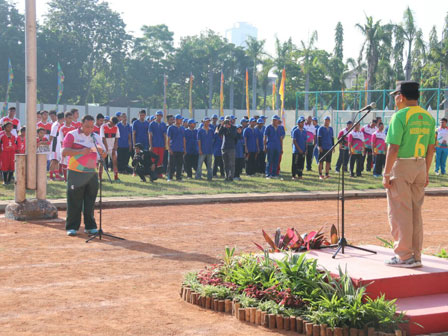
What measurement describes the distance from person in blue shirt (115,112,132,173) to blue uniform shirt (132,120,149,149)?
0.37 metres

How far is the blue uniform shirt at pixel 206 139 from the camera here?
62.5ft

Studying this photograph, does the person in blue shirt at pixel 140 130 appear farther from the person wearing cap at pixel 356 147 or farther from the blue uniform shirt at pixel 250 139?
the person wearing cap at pixel 356 147

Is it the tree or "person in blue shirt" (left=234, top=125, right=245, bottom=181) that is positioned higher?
the tree

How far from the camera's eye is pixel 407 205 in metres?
6.57

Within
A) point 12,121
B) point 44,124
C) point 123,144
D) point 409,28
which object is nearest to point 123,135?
point 123,144

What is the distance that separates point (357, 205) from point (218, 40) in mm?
71418

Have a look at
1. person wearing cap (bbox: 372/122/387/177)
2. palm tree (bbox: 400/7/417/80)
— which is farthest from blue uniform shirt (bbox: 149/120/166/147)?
palm tree (bbox: 400/7/417/80)

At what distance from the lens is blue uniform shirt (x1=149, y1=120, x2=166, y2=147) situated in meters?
18.9

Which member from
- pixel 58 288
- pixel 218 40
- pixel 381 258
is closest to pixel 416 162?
pixel 381 258

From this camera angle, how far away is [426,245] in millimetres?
9656

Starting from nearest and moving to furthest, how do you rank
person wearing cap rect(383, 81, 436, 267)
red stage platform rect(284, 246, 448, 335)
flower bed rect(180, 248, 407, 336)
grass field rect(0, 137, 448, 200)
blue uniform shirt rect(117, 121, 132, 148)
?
1. flower bed rect(180, 248, 407, 336)
2. red stage platform rect(284, 246, 448, 335)
3. person wearing cap rect(383, 81, 436, 267)
4. grass field rect(0, 137, 448, 200)
5. blue uniform shirt rect(117, 121, 132, 148)

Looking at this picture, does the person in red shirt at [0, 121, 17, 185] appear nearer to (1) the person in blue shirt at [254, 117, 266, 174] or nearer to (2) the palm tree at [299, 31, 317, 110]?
(1) the person in blue shirt at [254, 117, 266, 174]

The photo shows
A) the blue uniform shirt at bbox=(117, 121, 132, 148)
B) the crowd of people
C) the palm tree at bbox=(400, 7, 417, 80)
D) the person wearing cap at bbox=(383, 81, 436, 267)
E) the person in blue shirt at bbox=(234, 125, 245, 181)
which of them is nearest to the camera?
the person wearing cap at bbox=(383, 81, 436, 267)

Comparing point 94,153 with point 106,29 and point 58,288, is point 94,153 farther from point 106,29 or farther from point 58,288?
point 106,29
